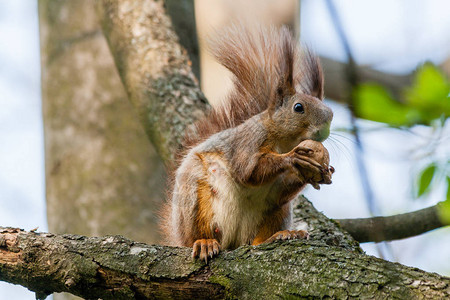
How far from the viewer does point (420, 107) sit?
3.43ft

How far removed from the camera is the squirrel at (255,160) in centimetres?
250

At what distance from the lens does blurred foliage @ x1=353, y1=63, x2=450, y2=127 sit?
3.38ft

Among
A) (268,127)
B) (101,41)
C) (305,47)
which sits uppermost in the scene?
(101,41)

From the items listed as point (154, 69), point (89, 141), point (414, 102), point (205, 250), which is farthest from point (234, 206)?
point (89, 141)

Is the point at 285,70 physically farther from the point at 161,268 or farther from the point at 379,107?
the point at 379,107

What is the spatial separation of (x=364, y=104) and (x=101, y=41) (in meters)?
3.90

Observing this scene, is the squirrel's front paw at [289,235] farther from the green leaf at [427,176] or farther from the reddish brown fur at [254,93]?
the green leaf at [427,176]

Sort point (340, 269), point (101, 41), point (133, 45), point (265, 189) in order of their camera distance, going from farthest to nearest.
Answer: point (101, 41)
point (133, 45)
point (265, 189)
point (340, 269)

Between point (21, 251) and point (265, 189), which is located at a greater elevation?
point (265, 189)

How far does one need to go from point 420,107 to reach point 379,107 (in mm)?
79

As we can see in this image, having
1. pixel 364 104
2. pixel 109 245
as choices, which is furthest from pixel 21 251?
pixel 364 104

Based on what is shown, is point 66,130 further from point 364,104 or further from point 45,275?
point 364,104

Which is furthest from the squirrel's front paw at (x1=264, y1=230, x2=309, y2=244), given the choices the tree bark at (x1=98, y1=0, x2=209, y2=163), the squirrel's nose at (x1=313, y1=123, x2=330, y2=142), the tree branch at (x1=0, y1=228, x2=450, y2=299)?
the tree bark at (x1=98, y1=0, x2=209, y2=163)

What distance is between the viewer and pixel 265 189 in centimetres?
262
